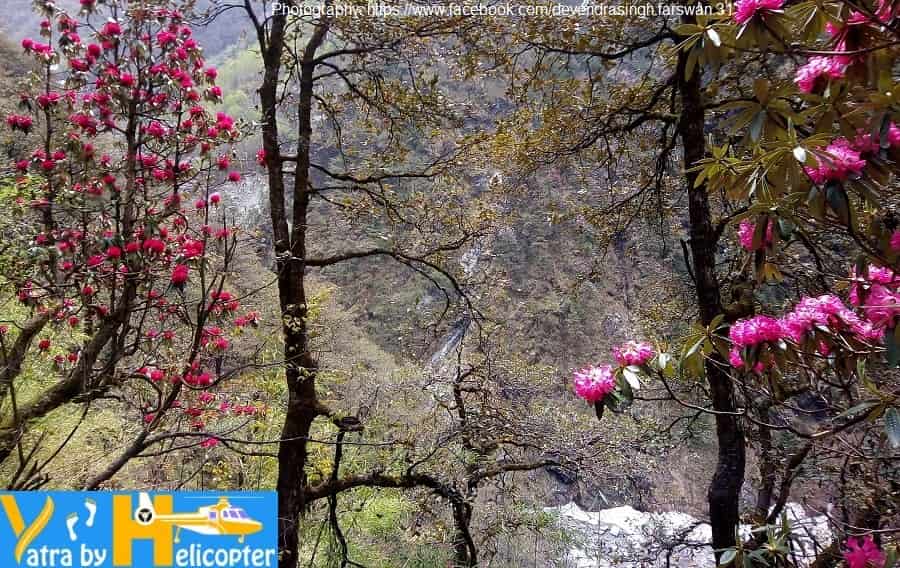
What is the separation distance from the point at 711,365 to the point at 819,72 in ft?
5.75

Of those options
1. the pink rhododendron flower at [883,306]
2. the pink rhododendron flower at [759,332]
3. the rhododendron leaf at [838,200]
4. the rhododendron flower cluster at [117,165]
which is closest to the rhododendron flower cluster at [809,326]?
the pink rhododendron flower at [759,332]

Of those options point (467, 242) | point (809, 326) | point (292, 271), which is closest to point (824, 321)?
point (809, 326)

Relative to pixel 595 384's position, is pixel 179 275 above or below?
above

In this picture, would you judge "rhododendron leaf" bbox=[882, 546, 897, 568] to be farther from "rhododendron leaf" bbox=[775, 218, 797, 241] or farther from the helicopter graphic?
the helicopter graphic

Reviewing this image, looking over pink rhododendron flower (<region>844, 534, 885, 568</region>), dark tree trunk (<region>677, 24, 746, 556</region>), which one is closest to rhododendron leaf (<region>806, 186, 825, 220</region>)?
pink rhododendron flower (<region>844, 534, 885, 568</region>)

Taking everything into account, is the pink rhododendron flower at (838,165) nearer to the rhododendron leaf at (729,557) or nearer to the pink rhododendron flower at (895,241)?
the pink rhododendron flower at (895,241)

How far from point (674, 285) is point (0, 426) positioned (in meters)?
5.00

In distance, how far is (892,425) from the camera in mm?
1016

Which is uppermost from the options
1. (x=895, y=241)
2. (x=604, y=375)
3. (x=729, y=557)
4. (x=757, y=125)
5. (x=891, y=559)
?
(x=757, y=125)

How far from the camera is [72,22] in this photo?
225cm

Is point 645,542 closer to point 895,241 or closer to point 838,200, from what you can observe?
point 895,241

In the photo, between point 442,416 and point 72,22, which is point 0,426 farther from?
point 442,416

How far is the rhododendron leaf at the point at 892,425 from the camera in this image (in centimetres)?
99

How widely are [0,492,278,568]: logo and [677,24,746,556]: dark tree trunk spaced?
2133mm
